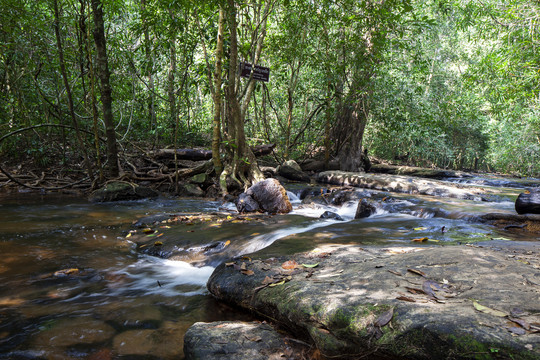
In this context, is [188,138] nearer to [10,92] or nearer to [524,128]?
[10,92]

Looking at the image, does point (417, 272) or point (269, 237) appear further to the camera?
point (269, 237)

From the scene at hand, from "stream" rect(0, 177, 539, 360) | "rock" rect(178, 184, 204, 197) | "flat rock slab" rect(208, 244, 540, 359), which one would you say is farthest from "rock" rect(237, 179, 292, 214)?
"flat rock slab" rect(208, 244, 540, 359)

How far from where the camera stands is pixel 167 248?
4.59m

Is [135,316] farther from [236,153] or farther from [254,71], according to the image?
[254,71]

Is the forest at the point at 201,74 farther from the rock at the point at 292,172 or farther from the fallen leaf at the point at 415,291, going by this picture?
the fallen leaf at the point at 415,291

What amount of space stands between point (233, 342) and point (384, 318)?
3.19 feet

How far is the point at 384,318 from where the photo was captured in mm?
1806

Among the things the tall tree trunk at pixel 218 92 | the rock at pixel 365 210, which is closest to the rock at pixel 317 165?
the tall tree trunk at pixel 218 92

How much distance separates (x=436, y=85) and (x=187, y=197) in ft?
75.7

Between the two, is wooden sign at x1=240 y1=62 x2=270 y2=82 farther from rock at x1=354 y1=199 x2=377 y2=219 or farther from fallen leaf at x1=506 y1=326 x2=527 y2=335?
fallen leaf at x1=506 y1=326 x2=527 y2=335

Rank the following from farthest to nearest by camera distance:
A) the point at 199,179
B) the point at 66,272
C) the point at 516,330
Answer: the point at 199,179, the point at 66,272, the point at 516,330

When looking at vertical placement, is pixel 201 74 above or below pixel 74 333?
above

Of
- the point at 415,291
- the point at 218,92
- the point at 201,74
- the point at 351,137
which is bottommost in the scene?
the point at 415,291

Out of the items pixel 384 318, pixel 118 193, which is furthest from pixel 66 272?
pixel 118 193
